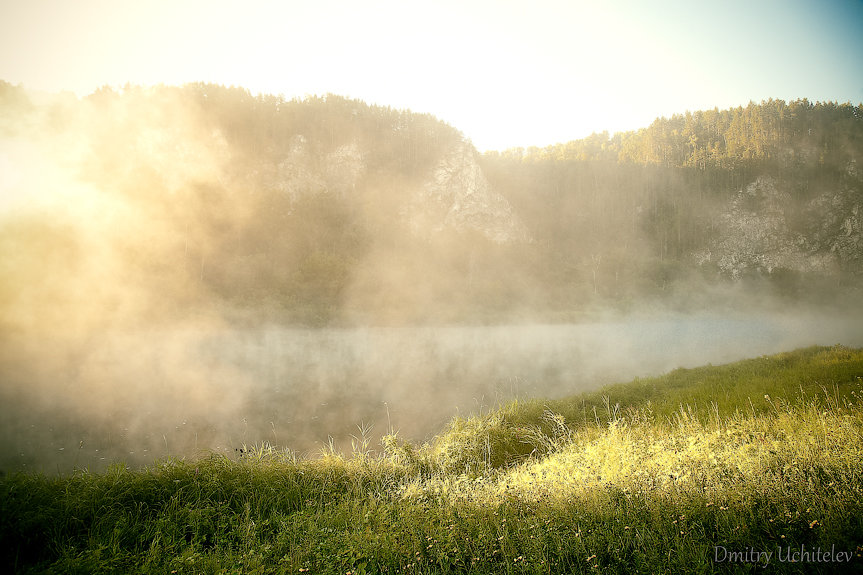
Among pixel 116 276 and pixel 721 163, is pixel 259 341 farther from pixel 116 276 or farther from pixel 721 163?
pixel 721 163

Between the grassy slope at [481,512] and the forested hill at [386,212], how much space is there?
74.7ft

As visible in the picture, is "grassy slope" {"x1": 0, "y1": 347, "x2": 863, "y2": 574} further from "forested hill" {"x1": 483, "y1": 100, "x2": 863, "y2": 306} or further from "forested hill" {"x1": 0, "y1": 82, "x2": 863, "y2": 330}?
"forested hill" {"x1": 483, "y1": 100, "x2": 863, "y2": 306}

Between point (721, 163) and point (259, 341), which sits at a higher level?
point (721, 163)

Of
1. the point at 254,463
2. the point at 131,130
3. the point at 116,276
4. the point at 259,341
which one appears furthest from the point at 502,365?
the point at 131,130

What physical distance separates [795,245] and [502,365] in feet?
248

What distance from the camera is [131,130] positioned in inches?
1633

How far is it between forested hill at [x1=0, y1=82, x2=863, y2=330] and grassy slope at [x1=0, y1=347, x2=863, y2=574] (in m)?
22.8

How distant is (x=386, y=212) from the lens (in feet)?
169

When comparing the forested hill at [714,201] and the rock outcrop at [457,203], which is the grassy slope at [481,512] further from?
the forested hill at [714,201]

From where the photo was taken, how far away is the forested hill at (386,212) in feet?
103

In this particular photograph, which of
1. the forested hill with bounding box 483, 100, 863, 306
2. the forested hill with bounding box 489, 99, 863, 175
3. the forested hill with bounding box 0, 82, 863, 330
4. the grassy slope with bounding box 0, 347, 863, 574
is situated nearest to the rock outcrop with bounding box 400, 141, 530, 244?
the forested hill with bounding box 0, 82, 863, 330

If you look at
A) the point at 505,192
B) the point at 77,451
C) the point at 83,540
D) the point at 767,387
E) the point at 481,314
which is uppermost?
the point at 505,192

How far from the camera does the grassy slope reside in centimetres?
362

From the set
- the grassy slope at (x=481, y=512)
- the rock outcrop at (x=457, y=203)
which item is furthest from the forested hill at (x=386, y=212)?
the grassy slope at (x=481, y=512)
